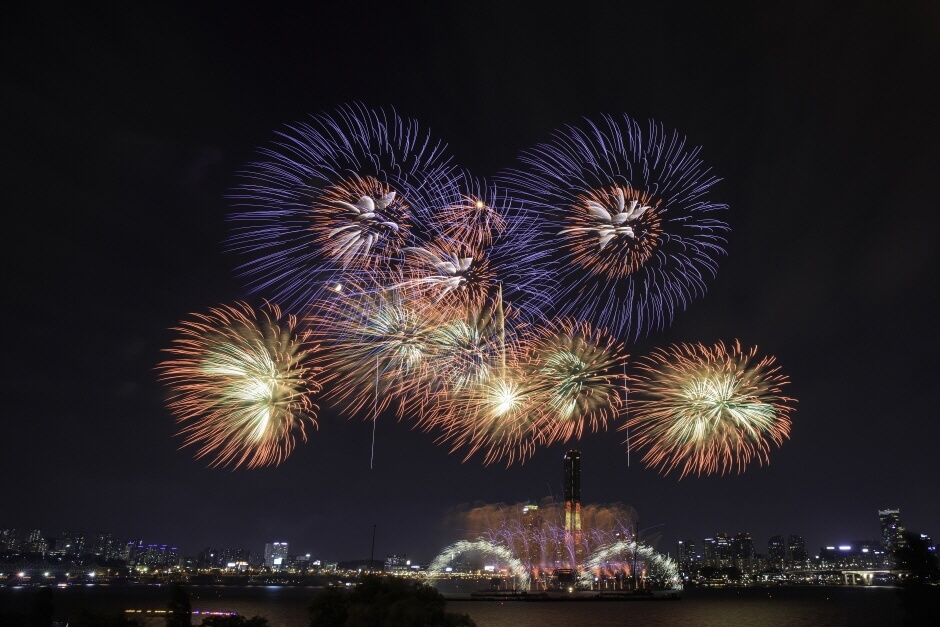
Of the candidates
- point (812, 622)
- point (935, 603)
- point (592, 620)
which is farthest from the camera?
point (812, 622)

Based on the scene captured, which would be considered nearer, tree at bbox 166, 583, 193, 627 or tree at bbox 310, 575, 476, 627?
tree at bbox 310, 575, 476, 627

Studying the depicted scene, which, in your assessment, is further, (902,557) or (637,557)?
(637,557)

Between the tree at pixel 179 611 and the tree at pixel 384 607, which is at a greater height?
the tree at pixel 384 607

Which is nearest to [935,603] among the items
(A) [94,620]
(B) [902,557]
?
(B) [902,557]

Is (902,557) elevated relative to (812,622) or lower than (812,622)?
elevated

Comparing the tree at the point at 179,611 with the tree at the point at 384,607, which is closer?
the tree at the point at 384,607

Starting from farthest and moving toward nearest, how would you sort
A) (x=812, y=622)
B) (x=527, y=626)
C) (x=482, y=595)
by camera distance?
(x=482, y=595)
(x=812, y=622)
(x=527, y=626)

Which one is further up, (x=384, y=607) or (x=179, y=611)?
(x=384, y=607)

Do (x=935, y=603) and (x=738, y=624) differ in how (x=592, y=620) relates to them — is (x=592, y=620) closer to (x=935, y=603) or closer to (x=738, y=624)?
(x=738, y=624)

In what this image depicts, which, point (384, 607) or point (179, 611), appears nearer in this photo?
point (384, 607)

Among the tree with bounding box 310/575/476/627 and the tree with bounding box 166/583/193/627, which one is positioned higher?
the tree with bounding box 310/575/476/627
